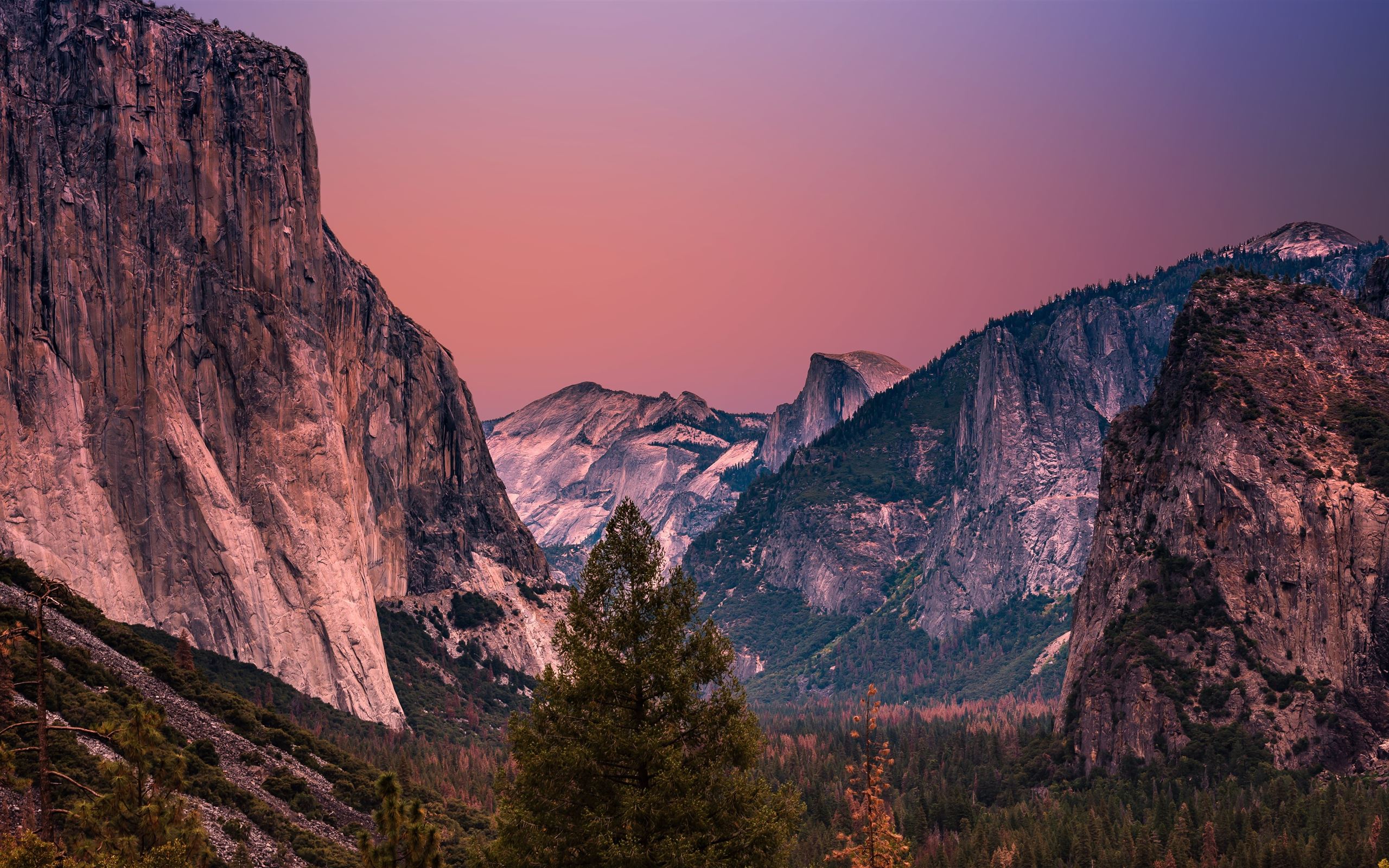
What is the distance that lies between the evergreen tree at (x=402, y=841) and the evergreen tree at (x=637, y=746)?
160 inches

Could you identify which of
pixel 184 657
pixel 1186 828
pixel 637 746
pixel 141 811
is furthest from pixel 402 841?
pixel 1186 828

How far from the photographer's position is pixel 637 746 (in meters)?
37.7

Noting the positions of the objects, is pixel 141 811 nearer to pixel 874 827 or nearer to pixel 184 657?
pixel 874 827

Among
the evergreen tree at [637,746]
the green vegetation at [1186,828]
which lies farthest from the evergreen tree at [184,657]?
the evergreen tree at [637,746]

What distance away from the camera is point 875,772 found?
3966 cm

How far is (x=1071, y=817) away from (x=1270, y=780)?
114ft

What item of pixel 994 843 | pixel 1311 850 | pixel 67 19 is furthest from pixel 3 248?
pixel 1311 850

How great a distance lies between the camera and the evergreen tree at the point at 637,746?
37.1m

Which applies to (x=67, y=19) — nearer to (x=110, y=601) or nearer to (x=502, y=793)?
(x=110, y=601)

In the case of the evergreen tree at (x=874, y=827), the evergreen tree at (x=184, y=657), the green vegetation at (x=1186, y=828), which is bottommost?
the green vegetation at (x=1186, y=828)

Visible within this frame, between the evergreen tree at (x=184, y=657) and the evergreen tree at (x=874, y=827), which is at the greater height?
the evergreen tree at (x=184, y=657)

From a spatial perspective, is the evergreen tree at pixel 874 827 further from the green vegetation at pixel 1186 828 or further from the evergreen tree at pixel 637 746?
the green vegetation at pixel 1186 828

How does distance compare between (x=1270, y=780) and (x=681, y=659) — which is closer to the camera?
(x=681, y=659)

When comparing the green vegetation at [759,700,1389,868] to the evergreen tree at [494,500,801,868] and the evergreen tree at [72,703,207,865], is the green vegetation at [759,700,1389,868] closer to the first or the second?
the evergreen tree at [72,703,207,865]
